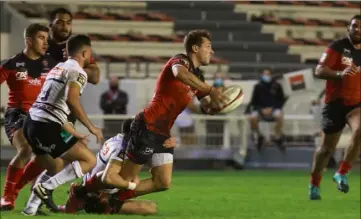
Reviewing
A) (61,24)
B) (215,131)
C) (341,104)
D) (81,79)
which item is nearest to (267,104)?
(215,131)

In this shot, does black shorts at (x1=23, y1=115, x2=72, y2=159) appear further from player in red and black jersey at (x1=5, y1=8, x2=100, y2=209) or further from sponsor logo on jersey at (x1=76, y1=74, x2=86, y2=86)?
player in red and black jersey at (x1=5, y1=8, x2=100, y2=209)

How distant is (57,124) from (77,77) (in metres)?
0.53

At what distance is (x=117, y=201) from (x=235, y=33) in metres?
18.3

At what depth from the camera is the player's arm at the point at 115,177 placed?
32.7ft

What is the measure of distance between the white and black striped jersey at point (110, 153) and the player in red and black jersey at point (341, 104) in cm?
322

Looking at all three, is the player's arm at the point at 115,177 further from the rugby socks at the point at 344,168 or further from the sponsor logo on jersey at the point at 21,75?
the rugby socks at the point at 344,168

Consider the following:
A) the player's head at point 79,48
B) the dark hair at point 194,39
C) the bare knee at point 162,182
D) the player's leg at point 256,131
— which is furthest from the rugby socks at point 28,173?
the player's leg at point 256,131

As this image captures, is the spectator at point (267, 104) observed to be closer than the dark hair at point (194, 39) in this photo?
No

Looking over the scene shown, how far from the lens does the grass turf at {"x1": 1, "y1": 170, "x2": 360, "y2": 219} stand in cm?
1062

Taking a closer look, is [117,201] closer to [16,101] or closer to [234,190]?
[16,101]

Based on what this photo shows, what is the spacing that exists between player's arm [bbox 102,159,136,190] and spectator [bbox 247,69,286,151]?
11485 millimetres

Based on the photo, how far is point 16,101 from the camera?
11320 millimetres

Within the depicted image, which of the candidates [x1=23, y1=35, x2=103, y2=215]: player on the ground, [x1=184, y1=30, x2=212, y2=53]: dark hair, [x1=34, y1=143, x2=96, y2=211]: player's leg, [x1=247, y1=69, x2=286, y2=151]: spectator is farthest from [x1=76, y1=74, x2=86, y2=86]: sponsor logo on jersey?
[x1=247, y1=69, x2=286, y2=151]: spectator

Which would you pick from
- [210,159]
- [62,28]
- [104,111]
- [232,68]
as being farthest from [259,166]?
[62,28]
